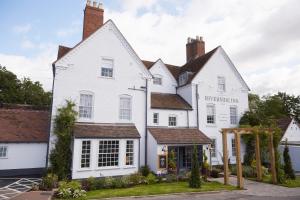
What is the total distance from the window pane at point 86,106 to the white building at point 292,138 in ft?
67.6

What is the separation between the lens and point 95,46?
1994cm

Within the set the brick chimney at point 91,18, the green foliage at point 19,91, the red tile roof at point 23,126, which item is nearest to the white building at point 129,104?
the brick chimney at point 91,18

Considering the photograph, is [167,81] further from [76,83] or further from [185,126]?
[76,83]

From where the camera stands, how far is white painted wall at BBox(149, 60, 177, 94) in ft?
85.0

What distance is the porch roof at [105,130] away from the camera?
17188 millimetres

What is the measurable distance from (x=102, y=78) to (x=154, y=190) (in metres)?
10.5

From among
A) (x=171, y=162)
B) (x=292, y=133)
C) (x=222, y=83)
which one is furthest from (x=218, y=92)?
(x=171, y=162)

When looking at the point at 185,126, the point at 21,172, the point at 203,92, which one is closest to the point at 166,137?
the point at 185,126

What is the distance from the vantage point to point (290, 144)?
81.6 ft

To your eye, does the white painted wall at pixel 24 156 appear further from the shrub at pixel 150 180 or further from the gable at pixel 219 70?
the gable at pixel 219 70

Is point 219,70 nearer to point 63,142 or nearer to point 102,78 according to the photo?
point 102,78

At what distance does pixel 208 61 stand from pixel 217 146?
379 inches

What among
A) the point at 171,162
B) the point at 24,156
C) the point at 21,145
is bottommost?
the point at 171,162

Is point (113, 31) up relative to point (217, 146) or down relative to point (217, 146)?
up
